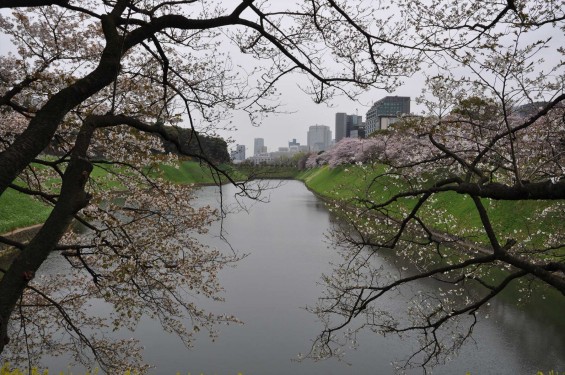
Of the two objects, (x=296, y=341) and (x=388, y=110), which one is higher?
(x=388, y=110)

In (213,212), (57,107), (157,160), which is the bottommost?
(213,212)

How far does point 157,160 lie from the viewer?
5422 millimetres

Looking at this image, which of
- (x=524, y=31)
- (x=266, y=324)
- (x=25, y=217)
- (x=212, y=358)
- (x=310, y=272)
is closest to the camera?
(x=524, y=31)

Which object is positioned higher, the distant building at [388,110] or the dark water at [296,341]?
the distant building at [388,110]

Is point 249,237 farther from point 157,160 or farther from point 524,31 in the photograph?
point 524,31

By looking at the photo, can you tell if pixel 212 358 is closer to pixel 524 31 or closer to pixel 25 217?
pixel 524 31

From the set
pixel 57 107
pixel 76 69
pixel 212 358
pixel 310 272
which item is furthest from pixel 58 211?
pixel 310 272

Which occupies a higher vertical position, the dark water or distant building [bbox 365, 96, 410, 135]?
distant building [bbox 365, 96, 410, 135]

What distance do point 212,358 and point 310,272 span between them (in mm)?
6194

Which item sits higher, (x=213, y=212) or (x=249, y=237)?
(x=213, y=212)

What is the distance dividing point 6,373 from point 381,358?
649 cm

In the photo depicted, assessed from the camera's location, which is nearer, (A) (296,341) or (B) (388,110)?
(A) (296,341)

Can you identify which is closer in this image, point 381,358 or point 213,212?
point 213,212

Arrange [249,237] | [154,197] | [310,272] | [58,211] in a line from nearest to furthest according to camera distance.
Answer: [58,211] < [154,197] < [310,272] < [249,237]
